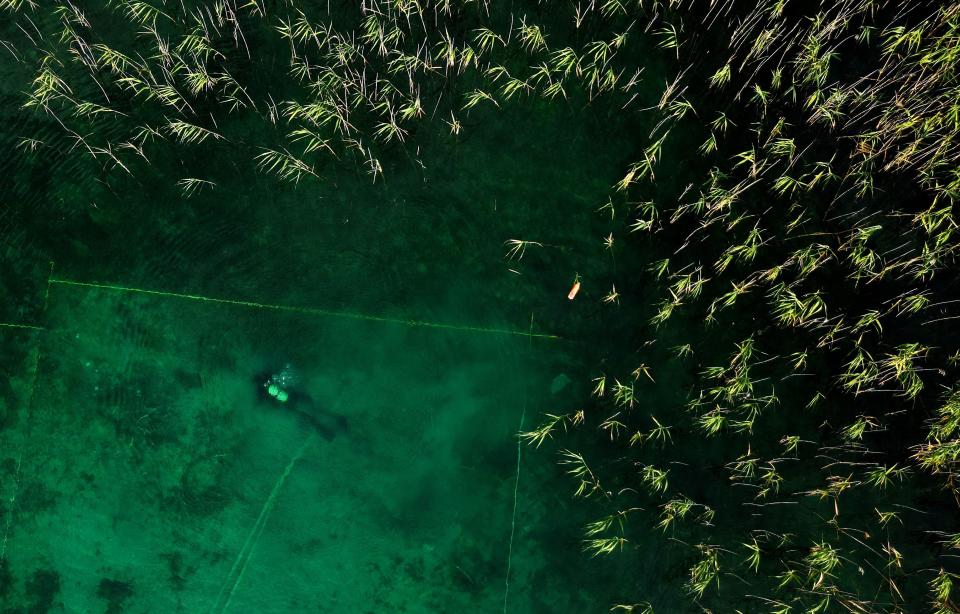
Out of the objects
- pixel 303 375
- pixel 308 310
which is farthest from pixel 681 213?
pixel 303 375

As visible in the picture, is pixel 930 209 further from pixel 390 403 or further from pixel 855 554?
pixel 390 403

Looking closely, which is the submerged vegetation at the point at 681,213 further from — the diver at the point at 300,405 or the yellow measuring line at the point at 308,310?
the diver at the point at 300,405

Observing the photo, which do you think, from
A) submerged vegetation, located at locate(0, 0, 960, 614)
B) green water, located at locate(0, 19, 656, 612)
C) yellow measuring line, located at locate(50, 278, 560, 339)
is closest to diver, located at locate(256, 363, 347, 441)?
green water, located at locate(0, 19, 656, 612)

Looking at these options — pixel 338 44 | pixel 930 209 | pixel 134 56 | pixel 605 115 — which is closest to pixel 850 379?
pixel 930 209

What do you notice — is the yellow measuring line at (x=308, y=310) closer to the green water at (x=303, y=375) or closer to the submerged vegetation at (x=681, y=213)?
the green water at (x=303, y=375)

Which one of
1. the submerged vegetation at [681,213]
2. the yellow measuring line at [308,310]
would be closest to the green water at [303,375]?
the yellow measuring line at [308,310]

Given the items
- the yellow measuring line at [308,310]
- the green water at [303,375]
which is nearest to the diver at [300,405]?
the green water at [303,375]

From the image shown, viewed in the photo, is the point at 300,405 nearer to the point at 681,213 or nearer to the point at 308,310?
the point at 308,310

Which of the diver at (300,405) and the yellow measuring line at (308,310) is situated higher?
the yellow measuring line at (308,310)
